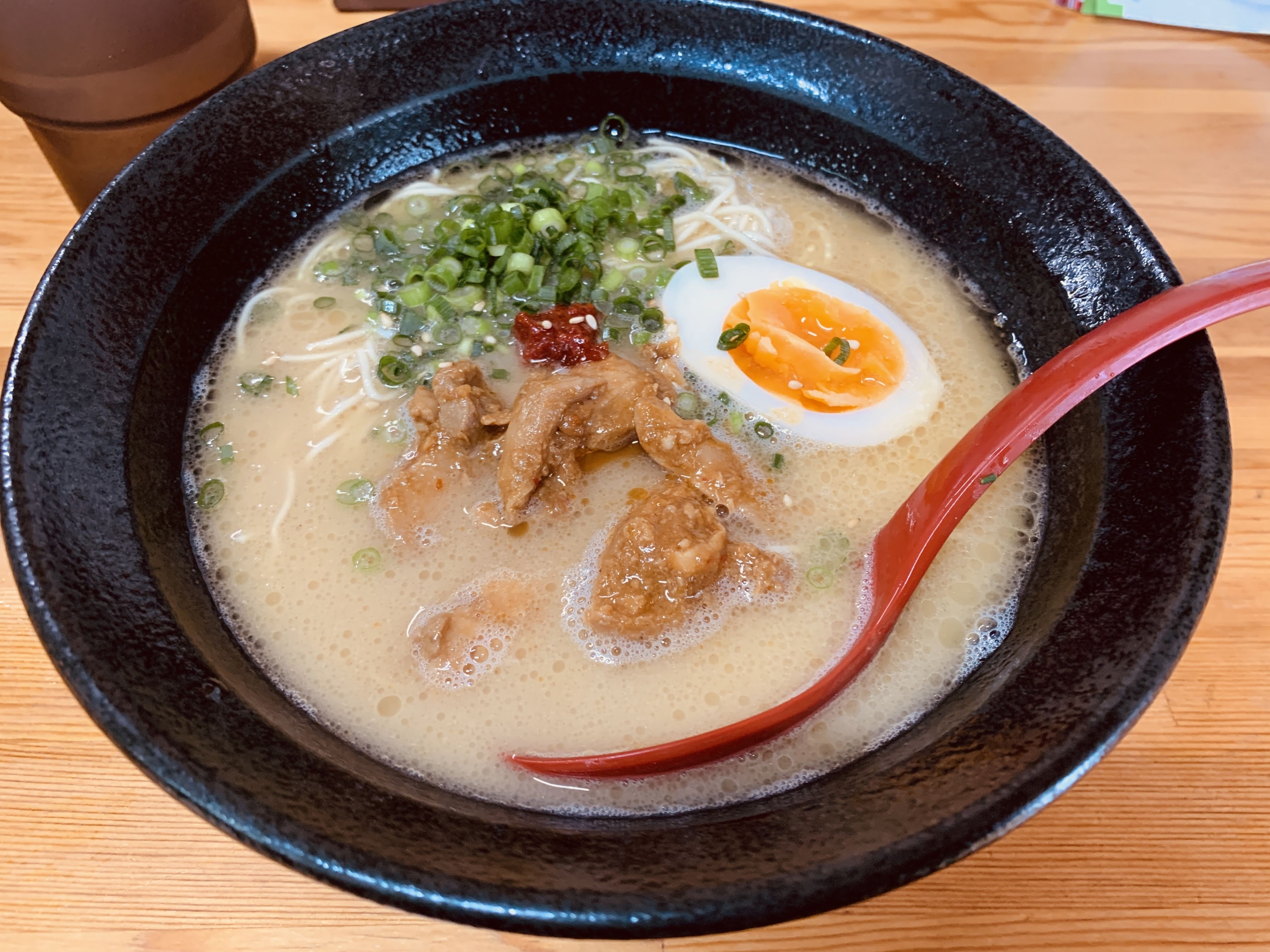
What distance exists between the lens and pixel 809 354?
1.79m

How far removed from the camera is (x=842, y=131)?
2.04 m

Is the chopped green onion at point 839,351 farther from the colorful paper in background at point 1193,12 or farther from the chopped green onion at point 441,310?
the colorful paper in background at point 1193,12

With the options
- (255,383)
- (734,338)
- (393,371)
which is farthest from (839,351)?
(255,383)

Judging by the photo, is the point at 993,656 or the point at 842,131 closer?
the point at 993,656

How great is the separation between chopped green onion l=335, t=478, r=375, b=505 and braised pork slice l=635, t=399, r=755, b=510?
1.82 ft

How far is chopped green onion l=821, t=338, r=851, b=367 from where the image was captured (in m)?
1.78

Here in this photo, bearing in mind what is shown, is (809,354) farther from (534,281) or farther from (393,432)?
(393,432)

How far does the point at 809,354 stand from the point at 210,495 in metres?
1.26

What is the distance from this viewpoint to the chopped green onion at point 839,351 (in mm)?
1778

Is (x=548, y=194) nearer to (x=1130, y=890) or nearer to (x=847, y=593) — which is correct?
(x=847, y=593)

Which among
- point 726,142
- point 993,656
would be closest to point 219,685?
point 993,656

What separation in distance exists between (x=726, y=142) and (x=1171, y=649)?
1677mm

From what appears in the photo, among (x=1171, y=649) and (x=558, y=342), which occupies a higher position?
(x=1171, y=649)

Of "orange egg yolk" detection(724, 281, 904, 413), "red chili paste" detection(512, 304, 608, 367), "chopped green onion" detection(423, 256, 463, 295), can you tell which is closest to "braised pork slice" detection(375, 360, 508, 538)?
"red chili paste" detection(512, 304, 608, 367)
